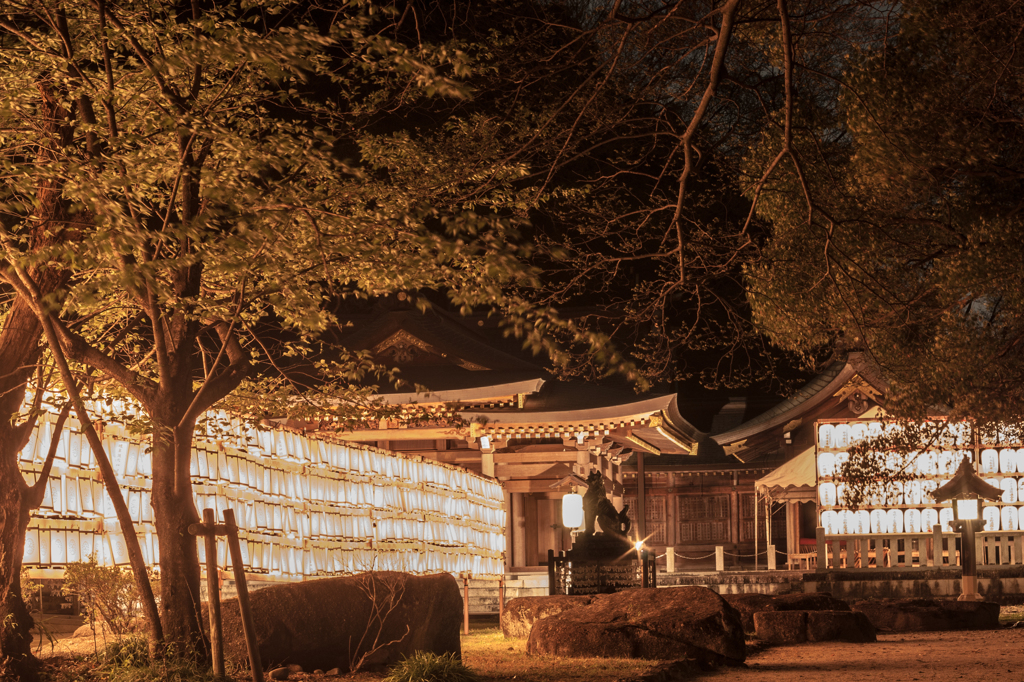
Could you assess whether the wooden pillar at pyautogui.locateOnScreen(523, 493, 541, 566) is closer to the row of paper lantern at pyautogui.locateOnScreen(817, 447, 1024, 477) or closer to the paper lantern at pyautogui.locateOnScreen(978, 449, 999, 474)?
the row of paper lantern at pyautogui.locateOnScreen(817, 447, 1024, 477)

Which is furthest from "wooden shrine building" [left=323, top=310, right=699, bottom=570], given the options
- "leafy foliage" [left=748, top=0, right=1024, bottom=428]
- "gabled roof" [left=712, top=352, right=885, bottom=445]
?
"leafy foliage" [left=748, top=0, right=1024, bottom=428]

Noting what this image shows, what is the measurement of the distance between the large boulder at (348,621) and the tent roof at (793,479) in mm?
15178

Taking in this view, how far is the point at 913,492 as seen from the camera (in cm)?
2070

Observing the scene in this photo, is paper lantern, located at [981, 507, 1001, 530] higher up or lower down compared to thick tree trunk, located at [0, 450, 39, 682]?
lower down

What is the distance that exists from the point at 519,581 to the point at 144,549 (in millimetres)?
11932

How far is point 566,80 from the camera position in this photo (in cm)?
1641

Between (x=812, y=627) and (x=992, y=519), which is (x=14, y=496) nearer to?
(x=812, y=627)

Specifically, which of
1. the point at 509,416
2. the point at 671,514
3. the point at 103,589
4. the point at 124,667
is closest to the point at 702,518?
the point at 671,514

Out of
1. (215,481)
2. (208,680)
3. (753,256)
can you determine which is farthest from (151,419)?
(753,256)

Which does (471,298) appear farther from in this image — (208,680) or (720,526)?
(720,526)

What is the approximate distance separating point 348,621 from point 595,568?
5864 mm

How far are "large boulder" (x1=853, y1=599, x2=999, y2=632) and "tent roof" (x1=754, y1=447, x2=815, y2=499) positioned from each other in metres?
7.04

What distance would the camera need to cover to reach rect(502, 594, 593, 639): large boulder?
42.5 feet

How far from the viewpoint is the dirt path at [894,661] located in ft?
31.4
